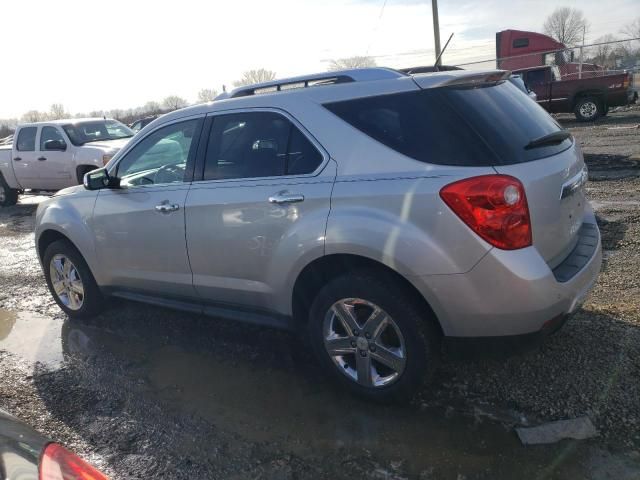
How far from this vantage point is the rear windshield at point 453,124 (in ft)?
9.16

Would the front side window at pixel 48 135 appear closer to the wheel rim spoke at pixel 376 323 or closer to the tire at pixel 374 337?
the tire at pixel 374 337

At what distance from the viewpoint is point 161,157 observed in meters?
4.19

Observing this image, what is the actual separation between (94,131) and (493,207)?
427 inches

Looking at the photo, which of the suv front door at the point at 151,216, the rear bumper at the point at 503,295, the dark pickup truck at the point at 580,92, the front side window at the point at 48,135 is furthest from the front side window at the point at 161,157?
the dark pickup truck at the point at 580,92

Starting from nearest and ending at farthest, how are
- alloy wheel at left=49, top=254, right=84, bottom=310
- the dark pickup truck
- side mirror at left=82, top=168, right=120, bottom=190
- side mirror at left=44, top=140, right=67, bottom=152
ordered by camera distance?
side mirror at left=82, top=168, right=120, bottom=190 < alloy wheel at left=49, top=254, right=84, bottom=310 < side mirror at left=44, top=140, right=67, bottom=152 < the dark pickup truck

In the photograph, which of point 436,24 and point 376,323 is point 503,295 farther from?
point 436,24

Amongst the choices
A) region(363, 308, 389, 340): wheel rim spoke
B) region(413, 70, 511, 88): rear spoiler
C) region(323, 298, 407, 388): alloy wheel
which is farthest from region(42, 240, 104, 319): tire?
region(413, 70, 511, 88): rear spoiler

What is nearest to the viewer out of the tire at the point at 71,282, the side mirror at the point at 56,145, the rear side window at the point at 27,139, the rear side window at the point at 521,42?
the tire at the point at 71,282

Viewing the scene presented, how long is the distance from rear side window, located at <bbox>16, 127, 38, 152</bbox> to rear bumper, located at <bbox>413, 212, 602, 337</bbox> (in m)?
11.8

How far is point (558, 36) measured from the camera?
65188 mm

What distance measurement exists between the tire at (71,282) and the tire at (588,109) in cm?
1761

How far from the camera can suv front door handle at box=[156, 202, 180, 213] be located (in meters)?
3.83

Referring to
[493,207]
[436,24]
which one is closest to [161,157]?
[493,207]

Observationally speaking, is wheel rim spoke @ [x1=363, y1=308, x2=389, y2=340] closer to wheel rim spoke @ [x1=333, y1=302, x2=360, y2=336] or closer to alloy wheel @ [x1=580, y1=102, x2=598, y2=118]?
wheel rim spoke @ [x1=333, y1=302, x2=360, y2=336]
